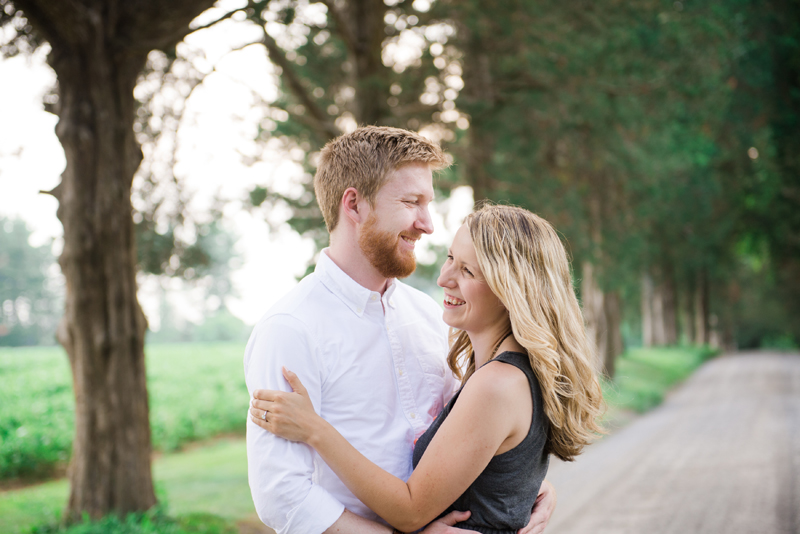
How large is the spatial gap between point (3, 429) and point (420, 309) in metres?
10.5

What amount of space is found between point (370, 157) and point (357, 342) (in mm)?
738

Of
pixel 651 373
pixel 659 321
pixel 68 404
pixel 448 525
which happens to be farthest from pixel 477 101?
pixel 659 321

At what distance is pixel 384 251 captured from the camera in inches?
102

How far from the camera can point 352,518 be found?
7.30 ft

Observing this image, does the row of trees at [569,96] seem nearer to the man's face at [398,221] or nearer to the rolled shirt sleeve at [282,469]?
the man's face at [398,221]

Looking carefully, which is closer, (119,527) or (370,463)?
(370,463)

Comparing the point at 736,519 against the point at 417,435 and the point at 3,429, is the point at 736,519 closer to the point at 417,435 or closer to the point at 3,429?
the point at 417,435

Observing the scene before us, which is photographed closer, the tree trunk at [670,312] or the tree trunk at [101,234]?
the tree trunk at [101,234]

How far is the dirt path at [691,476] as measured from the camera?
7.33 m

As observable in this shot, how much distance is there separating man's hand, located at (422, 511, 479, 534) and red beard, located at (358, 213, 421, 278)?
96cm

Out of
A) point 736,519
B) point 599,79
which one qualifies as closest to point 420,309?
point 736,519

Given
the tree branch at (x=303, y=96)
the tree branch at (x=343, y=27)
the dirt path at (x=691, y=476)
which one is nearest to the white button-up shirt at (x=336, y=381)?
the dirt path at (x=691, y=476)

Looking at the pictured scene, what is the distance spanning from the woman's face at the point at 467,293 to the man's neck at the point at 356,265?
284 millimetres

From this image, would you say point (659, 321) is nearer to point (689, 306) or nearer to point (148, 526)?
point (689, 306)
